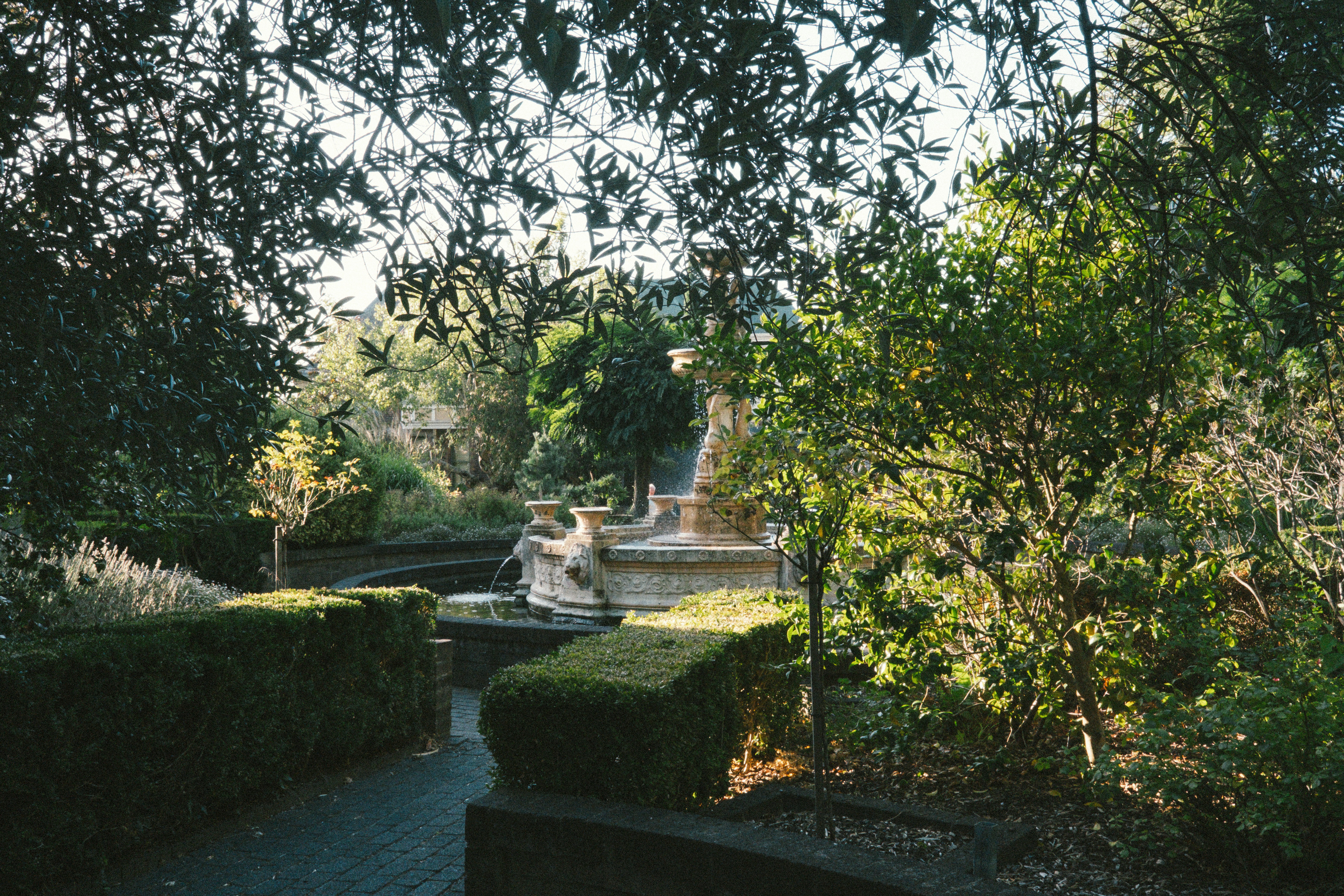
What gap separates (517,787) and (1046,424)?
3.14 m

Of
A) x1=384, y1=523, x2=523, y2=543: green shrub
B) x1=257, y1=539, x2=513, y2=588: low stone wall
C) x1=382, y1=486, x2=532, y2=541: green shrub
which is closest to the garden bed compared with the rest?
x1=257, y1=539, x2=513, y2=588: low stone wall

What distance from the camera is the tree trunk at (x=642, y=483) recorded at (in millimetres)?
30750

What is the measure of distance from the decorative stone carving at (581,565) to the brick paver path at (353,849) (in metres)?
5.25

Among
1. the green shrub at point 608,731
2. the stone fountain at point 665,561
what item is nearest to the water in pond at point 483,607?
the stone fountain at point 665,561

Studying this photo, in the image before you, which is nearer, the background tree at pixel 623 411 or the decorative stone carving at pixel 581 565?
the decorative stone carving at pixel 581 565

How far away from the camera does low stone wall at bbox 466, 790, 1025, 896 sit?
336cm

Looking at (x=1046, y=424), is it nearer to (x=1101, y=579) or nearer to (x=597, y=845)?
(x=1101, y=579)

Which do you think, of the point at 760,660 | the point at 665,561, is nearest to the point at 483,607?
the point at 665,561

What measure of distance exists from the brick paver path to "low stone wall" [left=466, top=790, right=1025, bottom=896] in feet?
2.35

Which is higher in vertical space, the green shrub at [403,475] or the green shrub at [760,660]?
the green shrub at [403,475]

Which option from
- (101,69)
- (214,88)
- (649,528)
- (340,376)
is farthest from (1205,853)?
(340,376)

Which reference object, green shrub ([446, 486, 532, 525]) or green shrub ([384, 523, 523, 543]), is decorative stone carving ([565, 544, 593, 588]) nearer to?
green shrub ([384, 523, 523, 543])

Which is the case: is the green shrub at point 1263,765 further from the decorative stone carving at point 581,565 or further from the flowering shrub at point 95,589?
the decorative stone carving at point 581,565

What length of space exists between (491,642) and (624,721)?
5298 mm
